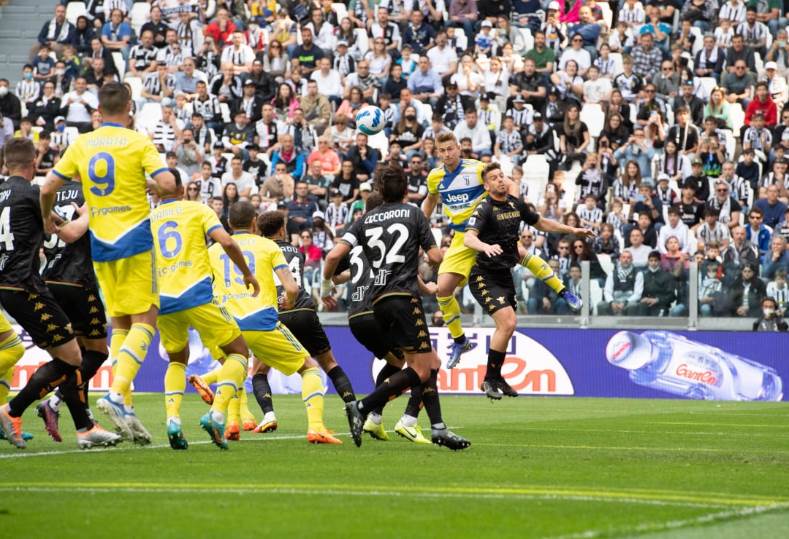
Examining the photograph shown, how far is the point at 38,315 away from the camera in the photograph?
436 inches

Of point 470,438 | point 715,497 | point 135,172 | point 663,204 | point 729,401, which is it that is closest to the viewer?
point 715,497

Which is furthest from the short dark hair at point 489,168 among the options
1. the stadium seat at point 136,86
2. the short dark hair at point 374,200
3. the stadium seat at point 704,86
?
the stadium seat at point 136,86

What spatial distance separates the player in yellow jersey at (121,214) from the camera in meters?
10.5

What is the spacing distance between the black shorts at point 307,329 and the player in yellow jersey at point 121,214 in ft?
9.95

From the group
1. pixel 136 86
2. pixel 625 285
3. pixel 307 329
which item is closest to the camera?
pixel 307 329

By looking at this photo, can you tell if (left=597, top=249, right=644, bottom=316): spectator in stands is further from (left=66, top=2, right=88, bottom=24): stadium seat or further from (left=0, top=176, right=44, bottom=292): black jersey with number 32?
(left=66, top=2, right=88, bottom=24): stadium seat

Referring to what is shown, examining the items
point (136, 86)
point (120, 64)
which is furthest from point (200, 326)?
point (120, 64)

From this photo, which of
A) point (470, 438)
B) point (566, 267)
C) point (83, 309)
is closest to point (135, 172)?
point (83, 309)

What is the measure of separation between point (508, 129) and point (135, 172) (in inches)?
683

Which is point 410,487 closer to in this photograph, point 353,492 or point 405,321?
point 353,492

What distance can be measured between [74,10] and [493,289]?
21.9m

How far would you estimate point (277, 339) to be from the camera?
41.1 feet

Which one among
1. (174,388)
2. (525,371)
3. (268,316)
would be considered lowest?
(525,371)

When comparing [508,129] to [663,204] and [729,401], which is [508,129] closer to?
[663,204]
